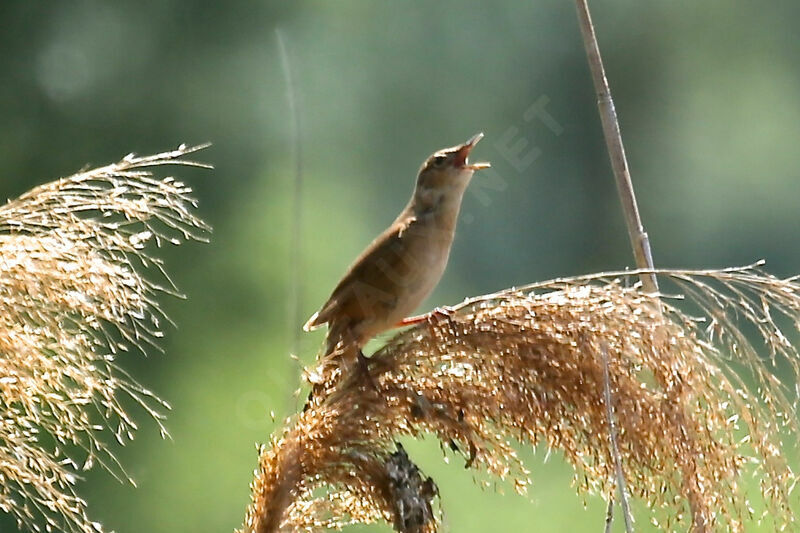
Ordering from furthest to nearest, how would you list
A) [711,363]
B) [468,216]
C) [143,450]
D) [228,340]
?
[228,340], [143,450], [468,216], [711,363]

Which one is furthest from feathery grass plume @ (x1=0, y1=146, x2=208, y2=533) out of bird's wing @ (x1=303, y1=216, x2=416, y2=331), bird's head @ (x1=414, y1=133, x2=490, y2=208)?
bird's head @ (x1=414, y1=133, x2=490, y2=208)

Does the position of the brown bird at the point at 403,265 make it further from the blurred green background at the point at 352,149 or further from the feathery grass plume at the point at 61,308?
the blurred green background at the point at 352,149

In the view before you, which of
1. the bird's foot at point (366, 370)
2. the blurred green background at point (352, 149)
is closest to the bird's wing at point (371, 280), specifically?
the bird's foot at point (366, 370)

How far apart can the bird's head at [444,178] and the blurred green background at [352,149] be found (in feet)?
12.2

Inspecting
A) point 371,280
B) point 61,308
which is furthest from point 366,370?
point 371,280

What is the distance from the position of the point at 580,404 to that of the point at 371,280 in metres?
0.82

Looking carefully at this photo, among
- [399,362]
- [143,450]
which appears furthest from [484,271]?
[399,362]

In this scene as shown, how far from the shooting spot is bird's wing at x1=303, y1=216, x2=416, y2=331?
2.18 metres

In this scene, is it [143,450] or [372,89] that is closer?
[143,450]

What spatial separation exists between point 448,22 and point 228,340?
284 centimetres

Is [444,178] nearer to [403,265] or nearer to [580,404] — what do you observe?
[403,265]

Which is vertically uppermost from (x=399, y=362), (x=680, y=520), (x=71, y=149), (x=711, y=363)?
(x=71, y=149)

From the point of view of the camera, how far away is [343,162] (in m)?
7.70

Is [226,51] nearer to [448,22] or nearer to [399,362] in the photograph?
[448,22]
